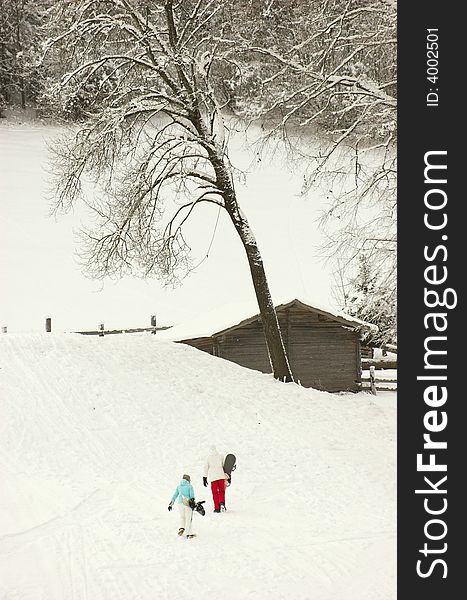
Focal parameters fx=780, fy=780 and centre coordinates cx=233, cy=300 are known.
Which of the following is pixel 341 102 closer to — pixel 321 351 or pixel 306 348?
pixel 306 348

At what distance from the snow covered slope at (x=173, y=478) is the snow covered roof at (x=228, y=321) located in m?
2.67

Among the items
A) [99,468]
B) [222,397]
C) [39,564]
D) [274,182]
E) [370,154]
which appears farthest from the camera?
[274,182]

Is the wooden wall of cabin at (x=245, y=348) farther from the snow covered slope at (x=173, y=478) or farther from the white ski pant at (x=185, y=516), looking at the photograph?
the white ski pant at (x=185, y=516)

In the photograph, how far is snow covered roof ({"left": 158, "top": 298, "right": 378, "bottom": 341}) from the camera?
15.0 meters

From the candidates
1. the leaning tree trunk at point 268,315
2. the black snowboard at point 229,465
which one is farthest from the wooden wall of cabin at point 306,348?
the black snowboard at point 229,465

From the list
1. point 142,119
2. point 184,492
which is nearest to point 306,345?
point 142,119

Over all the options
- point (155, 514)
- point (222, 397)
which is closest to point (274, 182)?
point (222, 397)

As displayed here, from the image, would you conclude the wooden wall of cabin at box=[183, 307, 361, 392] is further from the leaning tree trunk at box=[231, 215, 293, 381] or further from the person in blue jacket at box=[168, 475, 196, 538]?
the person in blue jacket at box=[168, 475, 196, 538]

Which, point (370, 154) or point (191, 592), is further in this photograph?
point (370, 154)

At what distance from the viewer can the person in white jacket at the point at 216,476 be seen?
7027 mm

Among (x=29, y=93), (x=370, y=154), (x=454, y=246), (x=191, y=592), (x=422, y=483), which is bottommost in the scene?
(x=191, y=592)

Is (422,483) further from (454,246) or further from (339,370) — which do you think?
(339,370)

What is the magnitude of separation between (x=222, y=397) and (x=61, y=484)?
3467mm

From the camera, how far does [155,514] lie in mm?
6730
